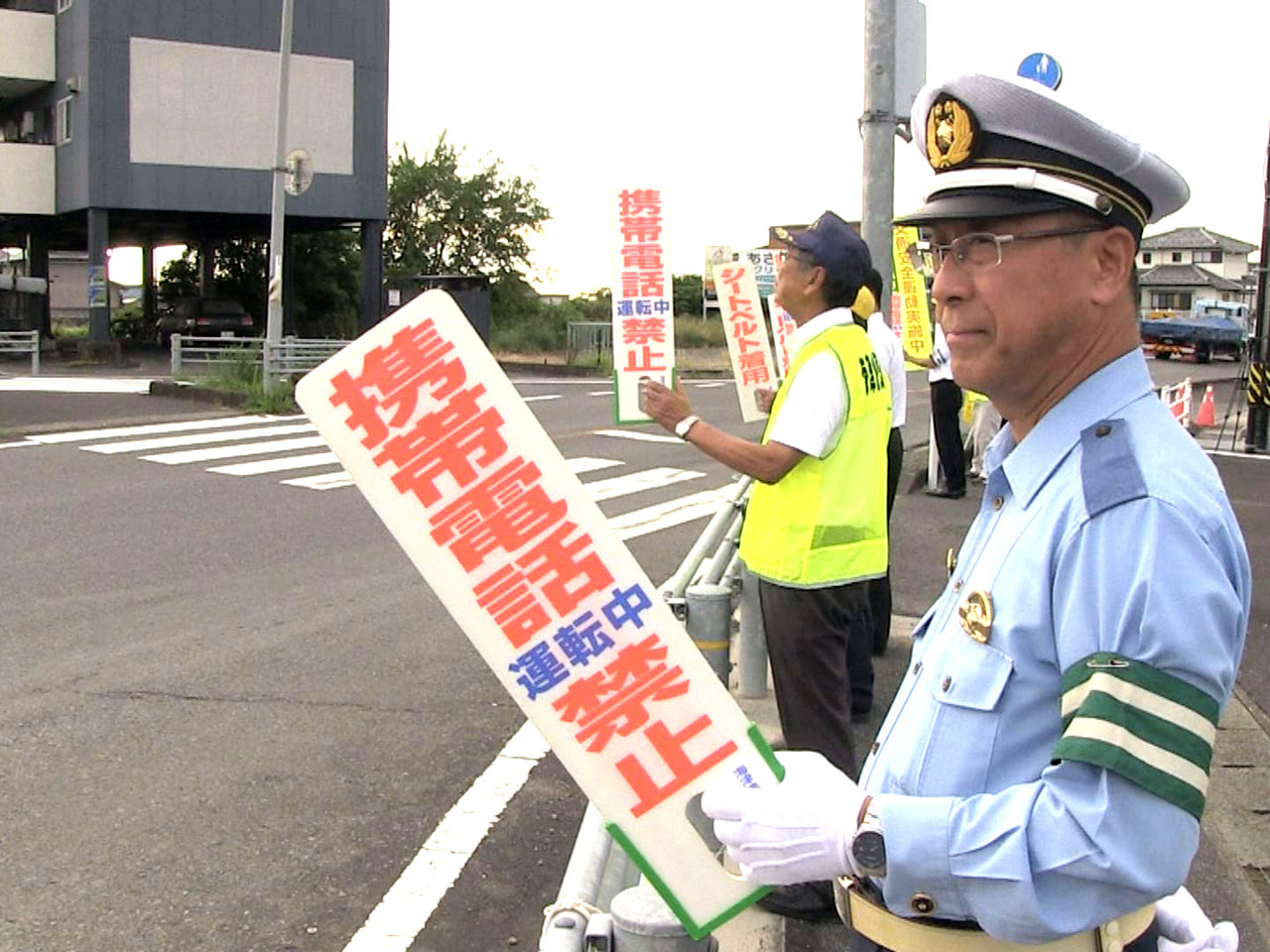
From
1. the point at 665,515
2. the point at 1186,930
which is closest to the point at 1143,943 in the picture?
the point at 1186,930

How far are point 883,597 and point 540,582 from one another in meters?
4.69

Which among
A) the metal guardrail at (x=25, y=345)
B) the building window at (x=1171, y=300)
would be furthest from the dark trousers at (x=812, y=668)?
the building window at (x=1171, y=300)

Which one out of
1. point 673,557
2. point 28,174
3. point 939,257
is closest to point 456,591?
point 939,257

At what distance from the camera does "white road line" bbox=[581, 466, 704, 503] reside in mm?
12242

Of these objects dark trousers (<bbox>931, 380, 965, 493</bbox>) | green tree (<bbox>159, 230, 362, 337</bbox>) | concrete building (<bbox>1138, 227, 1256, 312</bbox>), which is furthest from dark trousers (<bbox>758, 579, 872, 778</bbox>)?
concrete building (<bbox>1138, 227, 1256, 312</bbox>)

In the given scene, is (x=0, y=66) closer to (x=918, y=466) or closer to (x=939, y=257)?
(x=918, y=466)

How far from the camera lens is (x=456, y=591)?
6.62 ft

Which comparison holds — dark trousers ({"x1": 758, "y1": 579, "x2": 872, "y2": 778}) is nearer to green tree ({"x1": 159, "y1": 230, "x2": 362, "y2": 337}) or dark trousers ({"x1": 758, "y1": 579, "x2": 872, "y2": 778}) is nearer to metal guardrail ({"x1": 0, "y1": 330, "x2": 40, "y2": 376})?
metal guardrail ({"x1": 0, "y1": 330, "x2": 40, "y2": 376})

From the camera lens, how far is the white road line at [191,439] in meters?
14.0

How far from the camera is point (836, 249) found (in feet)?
13.0

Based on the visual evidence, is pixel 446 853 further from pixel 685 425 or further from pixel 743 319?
pixel 743 319

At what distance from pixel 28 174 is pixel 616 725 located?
116 feet

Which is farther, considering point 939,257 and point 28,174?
point 28,174

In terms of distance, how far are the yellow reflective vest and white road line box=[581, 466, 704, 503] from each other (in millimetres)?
7887
